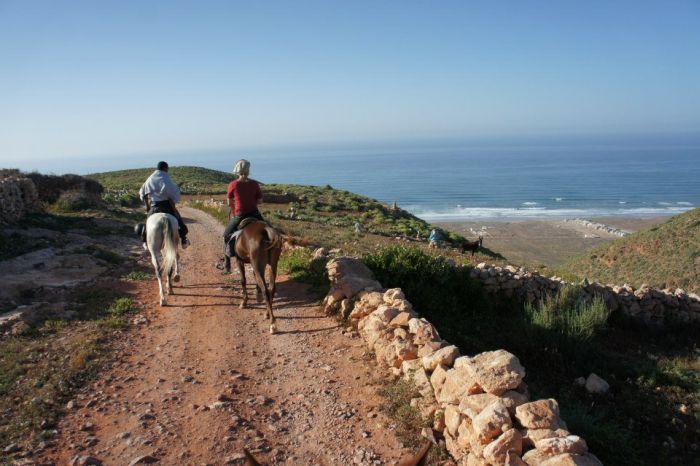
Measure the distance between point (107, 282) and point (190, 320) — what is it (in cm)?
342

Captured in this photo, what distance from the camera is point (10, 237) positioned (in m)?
13.8

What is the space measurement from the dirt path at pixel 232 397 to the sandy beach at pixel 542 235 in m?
37.5

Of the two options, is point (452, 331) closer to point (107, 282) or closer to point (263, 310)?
point (263, 310)

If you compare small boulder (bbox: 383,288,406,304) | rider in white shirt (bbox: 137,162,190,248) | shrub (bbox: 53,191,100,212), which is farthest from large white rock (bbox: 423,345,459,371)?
shrub (bbox: 53,191,100,212)

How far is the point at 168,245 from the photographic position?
9.53 metres

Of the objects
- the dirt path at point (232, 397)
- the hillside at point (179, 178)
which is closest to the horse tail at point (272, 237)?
the dirt path at point (232, 397)

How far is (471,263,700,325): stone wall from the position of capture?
13.0 metres

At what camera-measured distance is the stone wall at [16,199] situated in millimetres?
16094

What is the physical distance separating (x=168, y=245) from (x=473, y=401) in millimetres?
6871

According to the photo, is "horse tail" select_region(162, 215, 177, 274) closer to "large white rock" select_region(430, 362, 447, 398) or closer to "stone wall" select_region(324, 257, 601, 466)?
"stone wall" select_region(324, 257, 601, 466)

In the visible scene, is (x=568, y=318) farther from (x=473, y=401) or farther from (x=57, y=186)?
(x=57, y=186)

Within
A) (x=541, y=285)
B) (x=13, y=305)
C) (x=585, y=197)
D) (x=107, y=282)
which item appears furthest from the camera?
(x=585, y=197)

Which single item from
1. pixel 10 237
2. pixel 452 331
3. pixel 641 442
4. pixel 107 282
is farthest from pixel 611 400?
pixel 10 237

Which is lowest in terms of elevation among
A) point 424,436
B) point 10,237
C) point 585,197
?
point 585,197
